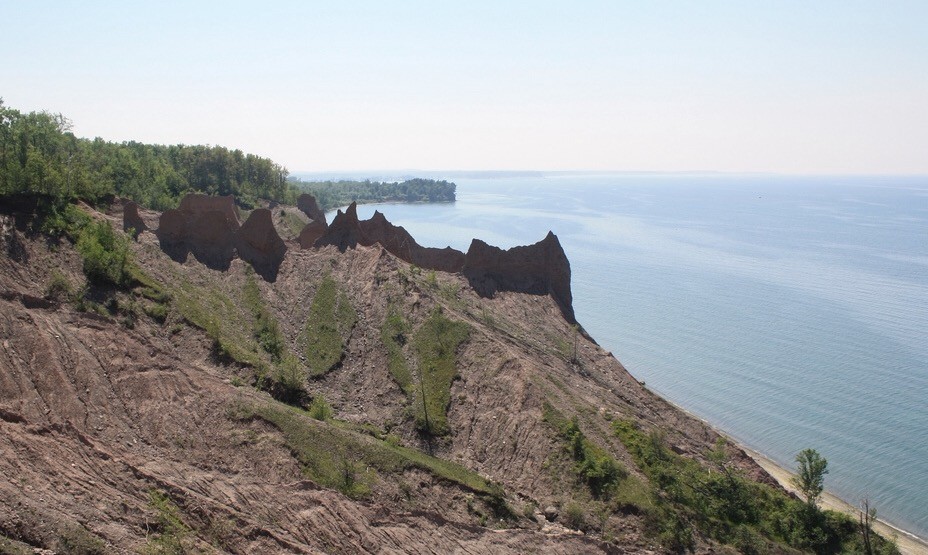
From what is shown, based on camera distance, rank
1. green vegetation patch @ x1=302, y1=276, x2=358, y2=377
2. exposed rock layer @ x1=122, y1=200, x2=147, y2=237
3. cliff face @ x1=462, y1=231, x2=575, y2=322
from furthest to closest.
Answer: cliff face @ x1=462, y1=231, x2=575, y2=322
exposed rock layer @ x1=122, y1=200, x2=147, y2=237
green vegetation patch @ x1=302, y1=276, x2=358, y2=377

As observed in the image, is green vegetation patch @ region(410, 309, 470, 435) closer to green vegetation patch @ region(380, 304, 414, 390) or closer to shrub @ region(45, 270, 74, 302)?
green vegetation patch @ region(380, 304, 414, 390)

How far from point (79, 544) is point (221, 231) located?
40.5m

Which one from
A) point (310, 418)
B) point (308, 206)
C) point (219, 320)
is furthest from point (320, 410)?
point (308, 206)

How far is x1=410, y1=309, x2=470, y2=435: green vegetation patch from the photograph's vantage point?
47.6 meters

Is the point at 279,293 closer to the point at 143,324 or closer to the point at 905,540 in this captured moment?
the point at 143,324

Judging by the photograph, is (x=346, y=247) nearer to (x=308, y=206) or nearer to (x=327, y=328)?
(x=327, y=328)

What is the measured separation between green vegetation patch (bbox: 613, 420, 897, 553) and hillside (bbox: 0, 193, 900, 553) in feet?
0.50

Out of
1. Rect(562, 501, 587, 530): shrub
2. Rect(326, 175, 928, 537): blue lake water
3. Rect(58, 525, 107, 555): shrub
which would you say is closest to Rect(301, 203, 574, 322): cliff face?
Rect(326, 175, 928, 537): blue lake water

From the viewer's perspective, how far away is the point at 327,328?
183ft

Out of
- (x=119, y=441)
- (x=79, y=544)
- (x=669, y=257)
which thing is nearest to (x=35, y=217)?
(x=119, y=441)

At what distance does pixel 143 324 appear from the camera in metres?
47.0

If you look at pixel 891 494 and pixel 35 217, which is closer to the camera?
pixel 35 217

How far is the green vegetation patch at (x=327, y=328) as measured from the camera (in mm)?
52219

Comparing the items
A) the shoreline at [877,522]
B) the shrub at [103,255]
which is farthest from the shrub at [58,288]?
the shoreline at [877,522]
